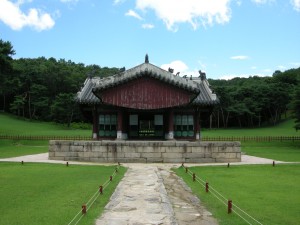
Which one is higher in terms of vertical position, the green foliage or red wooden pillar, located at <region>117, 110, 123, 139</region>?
the green foliage

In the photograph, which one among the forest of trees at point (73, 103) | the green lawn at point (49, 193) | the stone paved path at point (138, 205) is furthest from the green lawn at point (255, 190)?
the forest of trees at point (73, 103)

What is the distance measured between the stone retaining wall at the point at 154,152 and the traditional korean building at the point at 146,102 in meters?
3.67

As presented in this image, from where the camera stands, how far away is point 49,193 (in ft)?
49.9

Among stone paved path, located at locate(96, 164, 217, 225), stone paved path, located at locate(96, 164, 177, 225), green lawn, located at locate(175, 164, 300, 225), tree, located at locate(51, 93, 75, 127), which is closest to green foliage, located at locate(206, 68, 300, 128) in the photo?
tree, located at locate(51, 93, 75, 127)

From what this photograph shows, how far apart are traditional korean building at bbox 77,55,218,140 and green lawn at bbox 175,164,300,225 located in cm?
843

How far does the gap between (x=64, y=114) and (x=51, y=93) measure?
19.2m

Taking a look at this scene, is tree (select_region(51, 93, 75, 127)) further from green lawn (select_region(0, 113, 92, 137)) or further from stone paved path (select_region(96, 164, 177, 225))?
stone paved path (select_region(96, 164, 177, 225))

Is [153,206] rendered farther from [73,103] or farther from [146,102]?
[73,103]

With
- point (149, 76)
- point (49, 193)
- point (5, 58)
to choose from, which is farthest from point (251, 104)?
point (49, 193)

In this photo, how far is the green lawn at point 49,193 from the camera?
1115 cm

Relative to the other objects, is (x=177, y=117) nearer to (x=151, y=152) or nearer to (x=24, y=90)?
(x=151, y=152)

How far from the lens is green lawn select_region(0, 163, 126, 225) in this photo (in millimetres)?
11148

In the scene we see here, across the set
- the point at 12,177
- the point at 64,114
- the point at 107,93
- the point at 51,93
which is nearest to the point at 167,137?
the point at 107,93

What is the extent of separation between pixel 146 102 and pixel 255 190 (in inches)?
668
